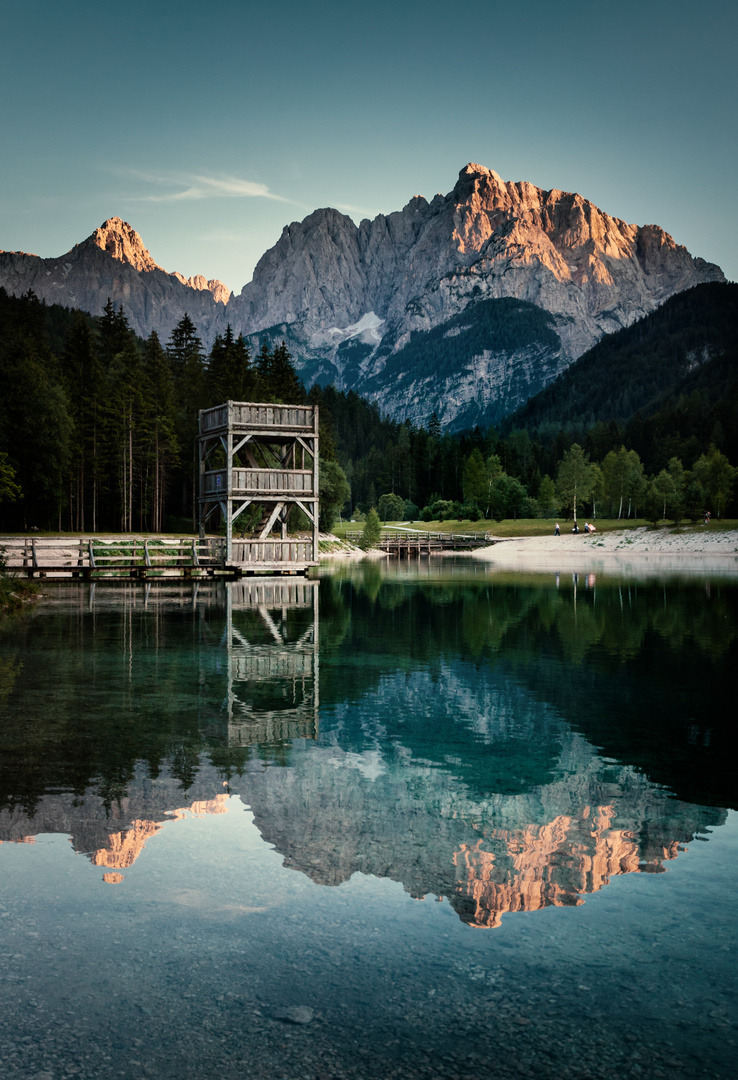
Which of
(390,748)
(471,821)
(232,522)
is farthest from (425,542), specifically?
(471,821)

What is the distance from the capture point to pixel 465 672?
1709 cm

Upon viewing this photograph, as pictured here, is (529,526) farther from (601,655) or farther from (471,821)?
(471,821)

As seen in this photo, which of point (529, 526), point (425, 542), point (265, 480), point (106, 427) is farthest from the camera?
point (529, 526)

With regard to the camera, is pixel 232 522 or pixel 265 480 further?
pixel 232 522

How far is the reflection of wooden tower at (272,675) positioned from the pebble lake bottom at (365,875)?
0.11 meters

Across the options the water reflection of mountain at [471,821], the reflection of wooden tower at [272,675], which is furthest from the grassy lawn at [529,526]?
the water reflection of mountain at [471,821]

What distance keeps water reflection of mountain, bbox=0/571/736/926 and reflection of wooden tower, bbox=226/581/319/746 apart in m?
0.07

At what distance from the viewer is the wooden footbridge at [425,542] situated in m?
108

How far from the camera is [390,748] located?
11.0 m

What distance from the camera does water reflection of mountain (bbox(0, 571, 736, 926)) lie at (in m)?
7.50

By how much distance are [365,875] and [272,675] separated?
31.7 feet

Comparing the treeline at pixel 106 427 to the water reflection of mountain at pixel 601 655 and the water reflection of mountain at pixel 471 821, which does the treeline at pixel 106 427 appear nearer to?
the water reflection of mountain at pixel 601 655

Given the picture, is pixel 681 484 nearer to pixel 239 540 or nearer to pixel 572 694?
pixel 239 540

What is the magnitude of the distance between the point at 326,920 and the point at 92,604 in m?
27.4
